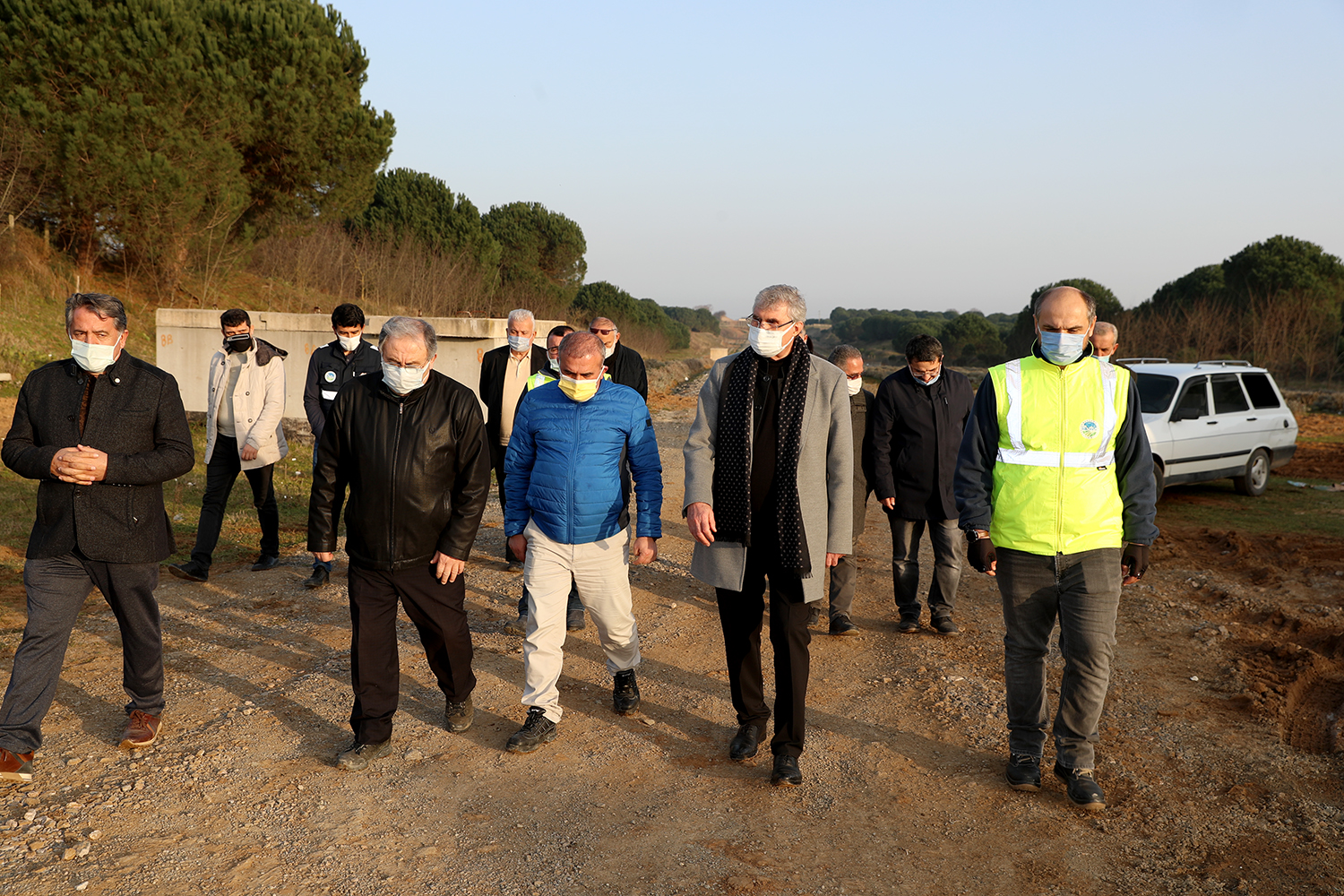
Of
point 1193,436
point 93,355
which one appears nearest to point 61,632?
point 93,355

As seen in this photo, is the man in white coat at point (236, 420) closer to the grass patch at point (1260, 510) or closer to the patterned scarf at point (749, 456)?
the patterned scarf at point (749, 456)

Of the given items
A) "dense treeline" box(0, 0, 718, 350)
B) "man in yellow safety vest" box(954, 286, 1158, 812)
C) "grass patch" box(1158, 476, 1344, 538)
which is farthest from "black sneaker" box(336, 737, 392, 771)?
"dense treeline" box(0, 0, 718, 350)

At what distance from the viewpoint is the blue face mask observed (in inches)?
147

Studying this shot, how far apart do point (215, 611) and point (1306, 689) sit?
7043mm

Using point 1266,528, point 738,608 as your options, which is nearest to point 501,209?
point 1266,528

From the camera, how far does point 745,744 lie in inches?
165

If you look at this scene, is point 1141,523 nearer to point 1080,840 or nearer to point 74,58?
point 1080,840

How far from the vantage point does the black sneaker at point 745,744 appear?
13.7ft

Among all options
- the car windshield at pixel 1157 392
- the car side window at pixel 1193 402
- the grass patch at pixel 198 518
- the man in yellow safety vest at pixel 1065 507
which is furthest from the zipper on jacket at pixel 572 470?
the car side window at pixel 1193 402

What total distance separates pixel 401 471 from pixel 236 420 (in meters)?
3.38

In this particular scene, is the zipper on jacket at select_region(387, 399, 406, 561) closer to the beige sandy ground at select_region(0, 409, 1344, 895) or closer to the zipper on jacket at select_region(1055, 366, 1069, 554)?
the beige sandy ground at select_region(0, 409, 1344, 895)

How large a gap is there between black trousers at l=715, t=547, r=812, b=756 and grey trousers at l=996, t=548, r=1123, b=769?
928 millimetres

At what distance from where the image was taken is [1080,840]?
11.6ft

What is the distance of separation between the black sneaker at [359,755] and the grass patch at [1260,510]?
9.36 m
